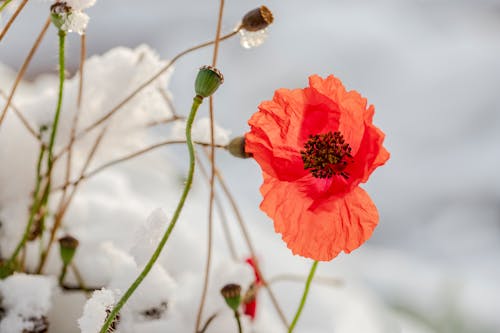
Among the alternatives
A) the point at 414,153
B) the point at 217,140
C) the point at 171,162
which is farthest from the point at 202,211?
the point at 414,153

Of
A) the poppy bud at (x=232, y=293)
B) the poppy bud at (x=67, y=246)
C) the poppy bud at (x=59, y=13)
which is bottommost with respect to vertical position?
the poppy bud at (x=232, y=293)

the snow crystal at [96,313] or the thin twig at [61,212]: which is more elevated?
the thin twig at [61,212]

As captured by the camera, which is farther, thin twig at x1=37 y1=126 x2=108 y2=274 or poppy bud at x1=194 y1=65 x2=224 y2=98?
thin twig at x1=37 y1=126 x2=108 y2=274

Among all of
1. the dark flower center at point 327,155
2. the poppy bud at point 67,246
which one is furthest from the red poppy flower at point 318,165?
the poppy bud at point 67,246

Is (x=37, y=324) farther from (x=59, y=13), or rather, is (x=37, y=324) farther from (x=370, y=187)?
(x=370, y=187)

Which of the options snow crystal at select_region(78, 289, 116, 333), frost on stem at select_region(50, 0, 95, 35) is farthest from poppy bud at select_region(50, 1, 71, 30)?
snow crystal at select_region(78, 289, 116, 333)

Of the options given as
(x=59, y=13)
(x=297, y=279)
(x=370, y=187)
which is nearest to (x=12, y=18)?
(x=59, y=13)

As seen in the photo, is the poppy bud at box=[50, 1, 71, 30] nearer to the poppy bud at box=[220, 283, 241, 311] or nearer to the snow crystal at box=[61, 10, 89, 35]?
the snow crystal at box=[61, 10, 89, 35]

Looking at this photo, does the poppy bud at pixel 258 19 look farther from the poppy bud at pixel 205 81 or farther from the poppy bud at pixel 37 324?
the poppy bud at pixel 37 324
